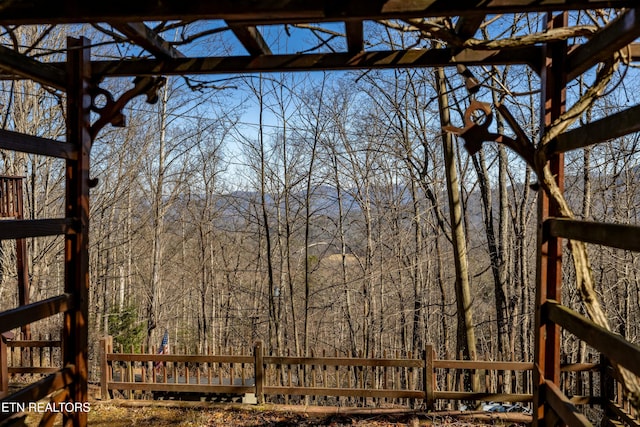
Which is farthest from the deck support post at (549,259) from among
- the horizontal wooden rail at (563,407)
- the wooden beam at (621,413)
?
the wooden beam at (621,413)

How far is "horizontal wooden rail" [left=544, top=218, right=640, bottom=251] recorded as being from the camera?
4.02 feet

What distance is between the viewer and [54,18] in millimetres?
1396

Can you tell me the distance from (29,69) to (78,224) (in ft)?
2.54

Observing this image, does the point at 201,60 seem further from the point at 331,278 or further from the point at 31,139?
the point at 331,278

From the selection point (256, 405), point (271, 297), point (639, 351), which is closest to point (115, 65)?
point (639, 351)

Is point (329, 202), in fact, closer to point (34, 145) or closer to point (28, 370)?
point (28, 370)

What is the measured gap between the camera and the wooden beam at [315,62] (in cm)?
226

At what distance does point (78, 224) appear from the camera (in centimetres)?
239

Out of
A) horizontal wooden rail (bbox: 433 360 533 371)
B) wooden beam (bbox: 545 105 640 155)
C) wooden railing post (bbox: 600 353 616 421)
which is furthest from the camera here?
horizontal wooden rail (bbox: 433 360 533 371)

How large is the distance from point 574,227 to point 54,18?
189 cm

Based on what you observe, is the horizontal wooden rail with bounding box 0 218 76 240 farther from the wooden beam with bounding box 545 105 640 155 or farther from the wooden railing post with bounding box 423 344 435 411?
the wooden railing post with bounding box 423 344 435 411

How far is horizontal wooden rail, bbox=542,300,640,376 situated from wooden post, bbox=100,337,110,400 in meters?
Result: 4.44

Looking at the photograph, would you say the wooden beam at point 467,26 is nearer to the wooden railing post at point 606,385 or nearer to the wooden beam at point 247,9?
the wooden beam at point 247,9

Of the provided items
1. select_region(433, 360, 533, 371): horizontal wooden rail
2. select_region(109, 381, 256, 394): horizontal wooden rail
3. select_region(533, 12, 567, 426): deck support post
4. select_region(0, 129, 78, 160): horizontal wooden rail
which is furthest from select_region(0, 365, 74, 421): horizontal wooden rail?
select_region(433, 360, 533, 371): horizontal wooden rail
